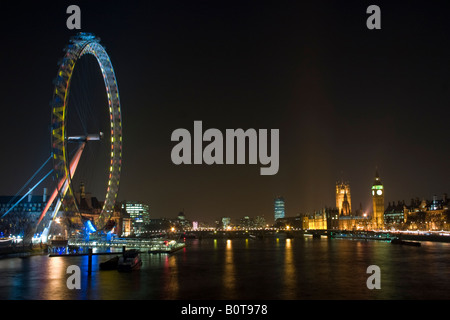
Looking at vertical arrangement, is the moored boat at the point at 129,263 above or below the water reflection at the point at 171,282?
above

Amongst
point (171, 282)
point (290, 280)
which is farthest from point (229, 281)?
point (290, 280)

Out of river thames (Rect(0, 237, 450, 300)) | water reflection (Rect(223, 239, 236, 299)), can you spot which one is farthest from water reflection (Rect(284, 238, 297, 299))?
water reflection (Rect(223, 239, 236, 299))

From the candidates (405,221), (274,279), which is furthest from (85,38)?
(405,221)

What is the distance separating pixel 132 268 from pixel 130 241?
44023 mm

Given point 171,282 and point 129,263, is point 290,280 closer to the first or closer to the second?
point 171,282

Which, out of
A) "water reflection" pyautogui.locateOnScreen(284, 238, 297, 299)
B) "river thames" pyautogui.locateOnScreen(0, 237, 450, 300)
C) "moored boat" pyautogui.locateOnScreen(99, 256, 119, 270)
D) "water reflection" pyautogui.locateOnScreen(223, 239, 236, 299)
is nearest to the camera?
"river thames" pyautogui.locateOnScreen(0, 237, 450, 300)

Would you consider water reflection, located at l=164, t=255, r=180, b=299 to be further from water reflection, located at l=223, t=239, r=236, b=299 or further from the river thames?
water reflection, located at l=223, t=239, r=236, b=299

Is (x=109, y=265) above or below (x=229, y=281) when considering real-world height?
above

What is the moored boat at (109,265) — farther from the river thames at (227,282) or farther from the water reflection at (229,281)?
the water reflection at (229,281)

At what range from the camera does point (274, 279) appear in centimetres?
4606

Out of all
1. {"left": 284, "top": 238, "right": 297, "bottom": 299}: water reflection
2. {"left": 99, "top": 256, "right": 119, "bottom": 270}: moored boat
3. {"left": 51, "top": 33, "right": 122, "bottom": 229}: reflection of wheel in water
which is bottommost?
{"left": 284, "top": 238, "right": 297, "bottom": 299}: water reflection

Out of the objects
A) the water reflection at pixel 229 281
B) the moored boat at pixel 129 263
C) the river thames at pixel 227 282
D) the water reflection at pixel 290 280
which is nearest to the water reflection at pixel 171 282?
the river thames at pixel 227 282

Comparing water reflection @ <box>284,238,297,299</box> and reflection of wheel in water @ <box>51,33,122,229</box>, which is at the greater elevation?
reflection of wheel in water @ <box>51,33,122,229</box>
